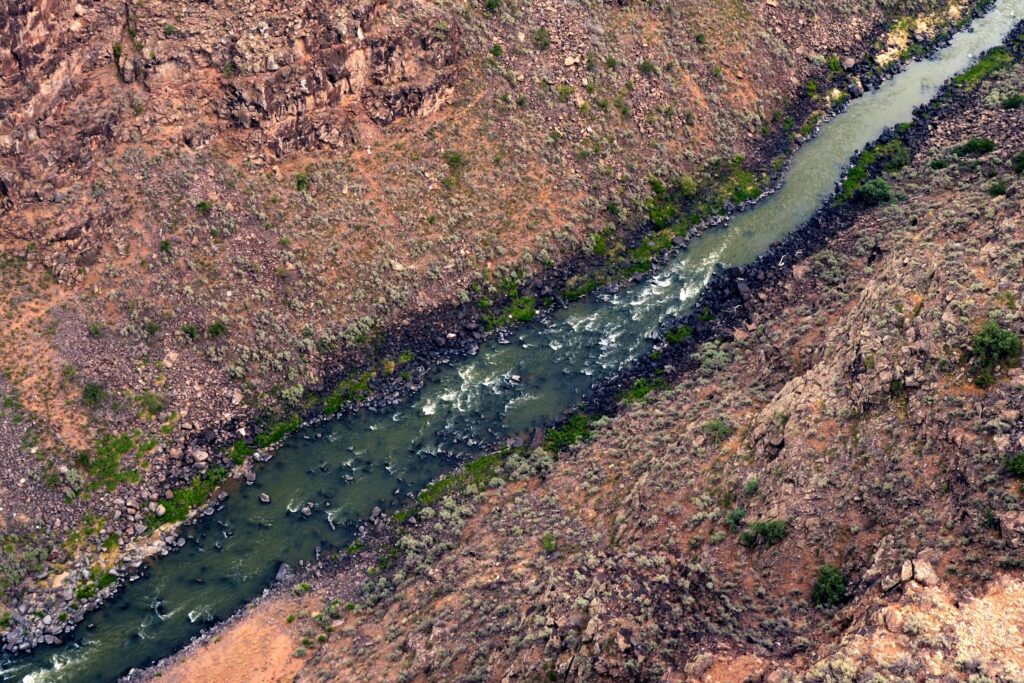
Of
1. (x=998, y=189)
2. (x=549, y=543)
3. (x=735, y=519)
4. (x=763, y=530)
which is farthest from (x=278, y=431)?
(x=998, y=189)

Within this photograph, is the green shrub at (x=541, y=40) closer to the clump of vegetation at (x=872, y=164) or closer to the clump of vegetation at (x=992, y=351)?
the clump of vegetation at (x=872, y=164)

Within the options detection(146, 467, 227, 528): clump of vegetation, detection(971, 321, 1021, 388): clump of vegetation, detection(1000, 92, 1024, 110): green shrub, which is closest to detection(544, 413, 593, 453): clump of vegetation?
detection(146, 467, 227, 528): clump of vegetation

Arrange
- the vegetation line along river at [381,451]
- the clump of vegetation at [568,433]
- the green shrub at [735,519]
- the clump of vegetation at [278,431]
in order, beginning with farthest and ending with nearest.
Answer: the clump of vegetation at [278,431], the clump of vegetation at [568,433], the vegetation line along river at [381,451], the green shrub at [735,519]

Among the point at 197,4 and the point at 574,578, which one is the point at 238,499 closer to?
the point at 574,578

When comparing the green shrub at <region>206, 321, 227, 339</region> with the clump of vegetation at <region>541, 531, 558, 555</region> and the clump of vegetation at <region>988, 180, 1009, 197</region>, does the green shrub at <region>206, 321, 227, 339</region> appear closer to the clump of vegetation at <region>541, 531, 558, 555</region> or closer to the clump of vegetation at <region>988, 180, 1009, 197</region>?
the clump of vegetation at <region>541, 531, 558, 555</region>

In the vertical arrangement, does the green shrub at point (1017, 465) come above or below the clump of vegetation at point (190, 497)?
below

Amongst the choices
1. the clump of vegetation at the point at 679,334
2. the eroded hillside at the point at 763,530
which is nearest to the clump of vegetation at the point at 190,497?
the eroded hillside at the point at 763,530
